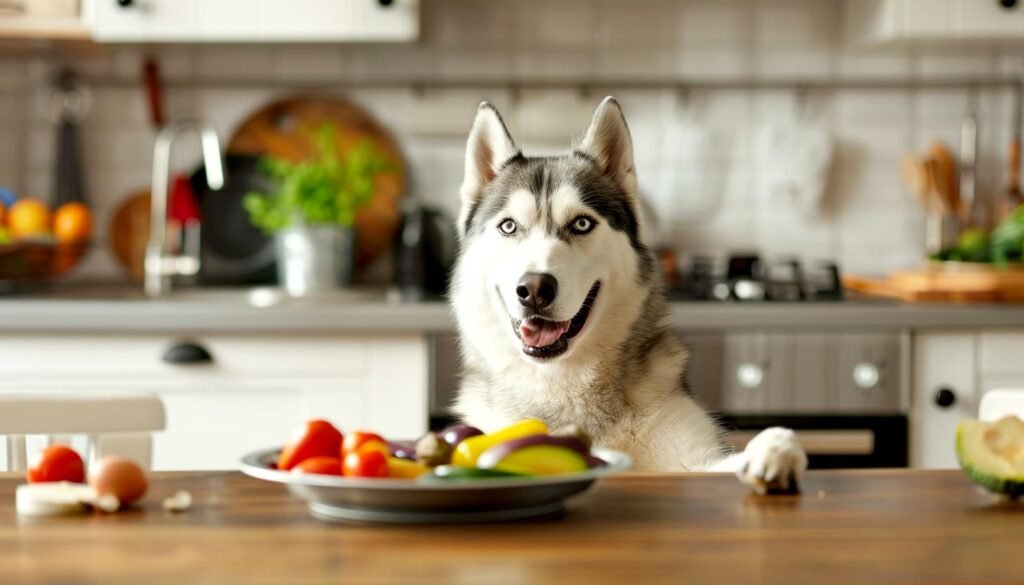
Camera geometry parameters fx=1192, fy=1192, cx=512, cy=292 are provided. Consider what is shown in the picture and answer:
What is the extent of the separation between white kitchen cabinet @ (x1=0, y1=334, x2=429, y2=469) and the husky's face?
0.96m

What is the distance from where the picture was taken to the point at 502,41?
3449 mm

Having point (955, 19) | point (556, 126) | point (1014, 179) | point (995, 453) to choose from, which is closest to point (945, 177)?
point (1014, 179)

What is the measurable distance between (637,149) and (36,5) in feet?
5.45

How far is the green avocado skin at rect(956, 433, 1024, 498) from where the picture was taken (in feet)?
3.49

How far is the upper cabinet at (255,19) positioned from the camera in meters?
3.03

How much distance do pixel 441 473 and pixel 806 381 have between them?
6.26 feet

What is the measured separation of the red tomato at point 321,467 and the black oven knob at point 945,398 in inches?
80.4

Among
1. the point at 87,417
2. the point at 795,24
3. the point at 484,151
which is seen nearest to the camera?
the point at 87,417

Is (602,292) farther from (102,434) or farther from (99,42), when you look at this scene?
(99,42)

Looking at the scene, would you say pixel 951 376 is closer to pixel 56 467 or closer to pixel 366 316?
pixel 366 316

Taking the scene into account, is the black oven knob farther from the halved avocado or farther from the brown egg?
the brown egg

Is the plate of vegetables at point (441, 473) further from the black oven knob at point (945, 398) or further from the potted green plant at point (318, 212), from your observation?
the potted green plant at point (318, 212)

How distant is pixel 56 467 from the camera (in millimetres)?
1120

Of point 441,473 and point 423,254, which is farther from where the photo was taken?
point 423,254
